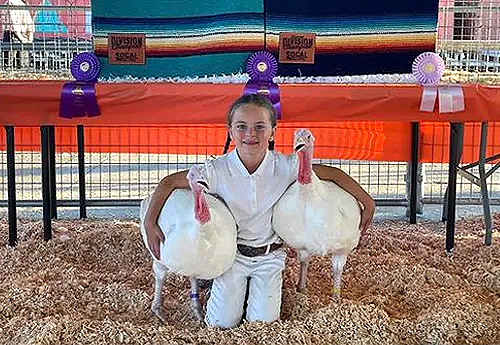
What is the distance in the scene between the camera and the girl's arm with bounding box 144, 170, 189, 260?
2754 mm

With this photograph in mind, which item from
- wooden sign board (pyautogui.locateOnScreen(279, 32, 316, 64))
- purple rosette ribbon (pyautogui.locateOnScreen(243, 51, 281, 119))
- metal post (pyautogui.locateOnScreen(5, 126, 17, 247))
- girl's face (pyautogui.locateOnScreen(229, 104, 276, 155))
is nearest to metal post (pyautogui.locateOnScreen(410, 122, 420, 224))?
wooden sign board (pyautogui.locateOnScreen(279, 32, 316, 64))

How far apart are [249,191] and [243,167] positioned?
0.31 feet

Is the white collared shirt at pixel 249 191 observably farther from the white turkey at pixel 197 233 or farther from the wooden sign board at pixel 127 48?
the wooden sign board at pixel 127 48

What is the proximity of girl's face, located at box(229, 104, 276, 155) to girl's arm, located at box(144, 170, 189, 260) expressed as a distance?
27 centimetres

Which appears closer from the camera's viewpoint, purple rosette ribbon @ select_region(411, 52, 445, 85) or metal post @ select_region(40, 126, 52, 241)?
purple rosette ribbon @ select_region(411, 52, 445, 85)

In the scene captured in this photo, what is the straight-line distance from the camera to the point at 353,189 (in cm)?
293

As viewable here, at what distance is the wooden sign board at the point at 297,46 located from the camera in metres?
3.89

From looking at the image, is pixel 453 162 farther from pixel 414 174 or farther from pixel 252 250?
pixel 252 250

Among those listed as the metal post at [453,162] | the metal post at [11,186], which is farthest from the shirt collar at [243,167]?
the metal post at [11,186]

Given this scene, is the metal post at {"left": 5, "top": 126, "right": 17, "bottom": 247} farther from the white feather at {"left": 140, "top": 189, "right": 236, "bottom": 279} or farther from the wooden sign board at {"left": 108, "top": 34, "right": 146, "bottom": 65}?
the white feather at {"left": 140, "top": 189, "right": 236, "bottom": 279}

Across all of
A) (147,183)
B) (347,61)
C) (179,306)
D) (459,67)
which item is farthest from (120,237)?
(459,67)

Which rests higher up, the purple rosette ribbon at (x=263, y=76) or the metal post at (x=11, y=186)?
the purple rosette ribbon at (x=263, y=76)

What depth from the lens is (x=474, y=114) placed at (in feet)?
11.3

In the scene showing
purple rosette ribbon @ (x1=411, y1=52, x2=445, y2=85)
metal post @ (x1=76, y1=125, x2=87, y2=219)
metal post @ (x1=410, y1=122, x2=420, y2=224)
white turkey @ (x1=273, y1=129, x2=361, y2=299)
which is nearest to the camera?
white turkey @ (x1=273, y1=129, x2=361, y2=299)
